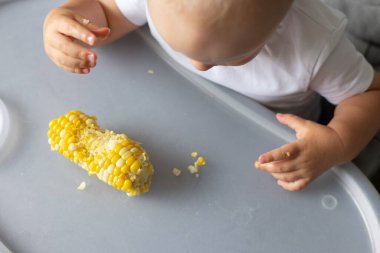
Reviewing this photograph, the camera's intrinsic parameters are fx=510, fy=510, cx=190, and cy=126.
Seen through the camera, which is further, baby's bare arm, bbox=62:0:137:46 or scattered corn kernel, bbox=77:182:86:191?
baby's bare arm, bbox=62:0:137:46

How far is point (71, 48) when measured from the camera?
822 mm

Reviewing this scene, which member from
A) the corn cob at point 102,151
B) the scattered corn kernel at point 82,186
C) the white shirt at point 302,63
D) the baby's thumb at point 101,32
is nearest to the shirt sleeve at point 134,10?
the white shirt at point 302,63

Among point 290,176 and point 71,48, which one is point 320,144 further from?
point 71,48

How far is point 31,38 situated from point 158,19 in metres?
0.39

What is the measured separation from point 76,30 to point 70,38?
0.14ft

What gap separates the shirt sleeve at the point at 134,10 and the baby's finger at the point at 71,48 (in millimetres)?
118

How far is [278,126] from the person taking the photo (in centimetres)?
81

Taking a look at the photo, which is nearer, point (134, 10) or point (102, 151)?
point (102, 151)

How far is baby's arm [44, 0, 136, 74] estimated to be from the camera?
0.81 meters

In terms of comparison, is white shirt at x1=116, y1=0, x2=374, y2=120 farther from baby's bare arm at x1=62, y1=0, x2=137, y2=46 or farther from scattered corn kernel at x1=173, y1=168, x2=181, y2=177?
scattered corn kernel at x1=173, y1=168, x2=181, y2=177

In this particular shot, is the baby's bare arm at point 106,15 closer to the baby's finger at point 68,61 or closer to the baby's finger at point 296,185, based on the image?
the baby's finger at point 68,61

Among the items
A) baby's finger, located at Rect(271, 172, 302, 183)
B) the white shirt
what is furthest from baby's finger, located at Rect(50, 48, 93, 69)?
baby's finger, located at Rect(271, 172, 302, 183)

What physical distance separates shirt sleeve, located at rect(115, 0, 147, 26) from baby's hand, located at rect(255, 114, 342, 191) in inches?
13.5

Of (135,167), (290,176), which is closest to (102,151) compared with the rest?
(135,167)
